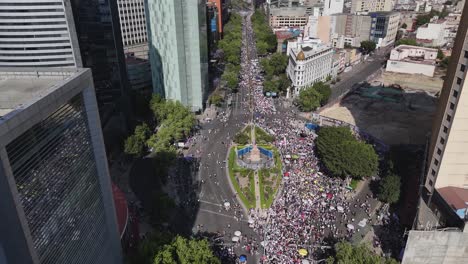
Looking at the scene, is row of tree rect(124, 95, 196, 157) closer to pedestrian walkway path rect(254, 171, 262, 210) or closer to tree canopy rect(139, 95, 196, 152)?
tree canopy rect(139, 95, 196, 152)

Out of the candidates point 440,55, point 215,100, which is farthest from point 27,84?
point 440,55

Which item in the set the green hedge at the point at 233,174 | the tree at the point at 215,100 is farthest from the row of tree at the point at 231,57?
the green hedge at the point at 233,174

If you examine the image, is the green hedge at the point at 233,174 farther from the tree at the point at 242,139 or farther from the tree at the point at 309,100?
the tree at the point at 309,100

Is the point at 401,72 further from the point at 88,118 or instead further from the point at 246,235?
the point at 88,118

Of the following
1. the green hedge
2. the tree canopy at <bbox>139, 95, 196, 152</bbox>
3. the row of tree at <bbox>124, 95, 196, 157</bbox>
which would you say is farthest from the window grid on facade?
the tree canopy at <bbox>139, 95, 196, 152</bbox>

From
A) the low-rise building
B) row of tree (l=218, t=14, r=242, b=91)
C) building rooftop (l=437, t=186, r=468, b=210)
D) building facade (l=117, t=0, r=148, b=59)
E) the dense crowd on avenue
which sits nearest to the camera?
building rooftop (l=437, t=186, r=468, b=210)

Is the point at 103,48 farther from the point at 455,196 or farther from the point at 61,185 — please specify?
the point at 455,196
